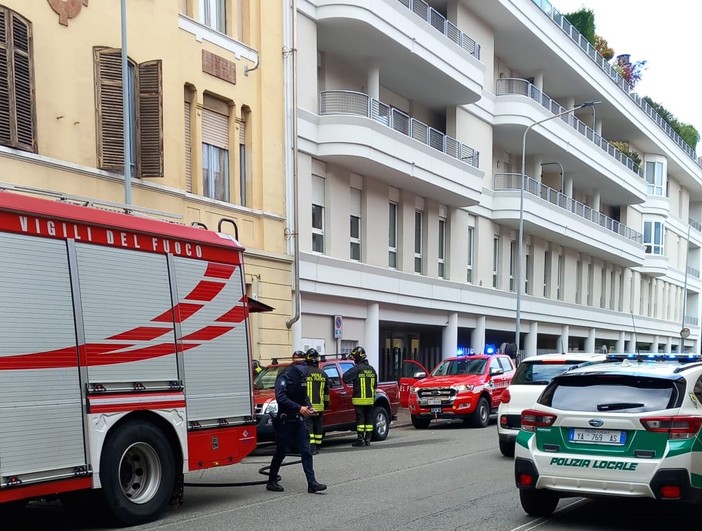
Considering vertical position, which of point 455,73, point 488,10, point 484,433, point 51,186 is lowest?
point 484,433

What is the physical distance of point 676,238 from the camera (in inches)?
2509

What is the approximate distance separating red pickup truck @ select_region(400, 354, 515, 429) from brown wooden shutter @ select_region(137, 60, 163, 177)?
7.87 meters

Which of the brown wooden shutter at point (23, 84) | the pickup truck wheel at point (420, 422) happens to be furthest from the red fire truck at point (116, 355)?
the pickup truck wheel at point (420, 422)

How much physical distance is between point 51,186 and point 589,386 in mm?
11049

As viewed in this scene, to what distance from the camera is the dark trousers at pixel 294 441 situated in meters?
10.5

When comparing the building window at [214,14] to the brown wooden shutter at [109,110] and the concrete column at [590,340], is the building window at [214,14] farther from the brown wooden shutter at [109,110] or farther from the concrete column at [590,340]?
the concrete column at [590,340]

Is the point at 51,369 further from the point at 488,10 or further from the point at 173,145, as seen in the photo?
the point at 488,10

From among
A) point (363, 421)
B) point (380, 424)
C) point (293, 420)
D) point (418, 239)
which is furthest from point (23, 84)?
point (418, 239)

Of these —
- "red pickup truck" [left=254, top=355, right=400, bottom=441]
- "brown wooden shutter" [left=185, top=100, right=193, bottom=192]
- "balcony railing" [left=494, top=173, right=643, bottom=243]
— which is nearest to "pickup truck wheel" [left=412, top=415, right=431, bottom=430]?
"red pickup truck" [left=254, top=355, right=400, bottom=441]

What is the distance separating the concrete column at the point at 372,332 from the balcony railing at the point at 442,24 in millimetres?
9282

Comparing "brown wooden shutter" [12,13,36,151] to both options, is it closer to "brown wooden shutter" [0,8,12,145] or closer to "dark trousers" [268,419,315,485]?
"brown wooden shutter" [0,8,12,145]

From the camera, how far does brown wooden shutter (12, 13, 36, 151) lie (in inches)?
597

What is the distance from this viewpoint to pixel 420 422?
2069cm

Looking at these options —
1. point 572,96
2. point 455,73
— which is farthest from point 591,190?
point 455,73
